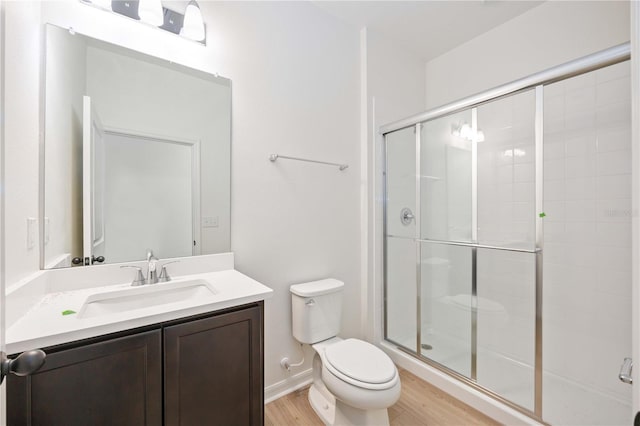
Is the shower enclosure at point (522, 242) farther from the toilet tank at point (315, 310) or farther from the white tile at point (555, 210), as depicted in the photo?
the toilet tank at point (315, 310)

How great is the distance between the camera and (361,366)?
1.41 metres

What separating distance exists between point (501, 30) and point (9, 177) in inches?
119

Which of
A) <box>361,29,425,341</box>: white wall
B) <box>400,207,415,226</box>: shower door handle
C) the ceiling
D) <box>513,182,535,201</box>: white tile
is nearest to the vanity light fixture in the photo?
the ceiling

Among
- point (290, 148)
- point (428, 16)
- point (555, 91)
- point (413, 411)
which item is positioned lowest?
point (413, 411)

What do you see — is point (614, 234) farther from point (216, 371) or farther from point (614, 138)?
point (216, 371)

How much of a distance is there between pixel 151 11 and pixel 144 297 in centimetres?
136

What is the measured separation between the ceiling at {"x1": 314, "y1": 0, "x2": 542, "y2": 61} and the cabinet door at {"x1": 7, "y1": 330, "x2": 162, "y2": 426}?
7.47ft

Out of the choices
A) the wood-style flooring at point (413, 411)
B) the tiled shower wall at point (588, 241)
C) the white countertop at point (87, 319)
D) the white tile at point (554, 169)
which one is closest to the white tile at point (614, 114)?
the tiled shower wall at point (588, 241)

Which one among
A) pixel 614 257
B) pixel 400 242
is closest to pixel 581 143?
pixel 614 257

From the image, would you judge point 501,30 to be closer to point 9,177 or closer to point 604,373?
point 604,373

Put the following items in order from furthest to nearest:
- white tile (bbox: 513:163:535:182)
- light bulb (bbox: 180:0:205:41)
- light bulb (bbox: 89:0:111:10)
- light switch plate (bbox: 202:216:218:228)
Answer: white tile (bbox: 513:163:535:182) < light switch plate (bbox: 202:216:218:228) < light bulb (bbox: 180:0:205:41) < light bulb (bbox: 89:0:111:10)

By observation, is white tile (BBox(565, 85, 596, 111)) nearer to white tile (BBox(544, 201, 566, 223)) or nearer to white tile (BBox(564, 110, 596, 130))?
white tile (BBox(564, 110, 596, 130))

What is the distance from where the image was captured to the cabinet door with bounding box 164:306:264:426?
38.7 inches

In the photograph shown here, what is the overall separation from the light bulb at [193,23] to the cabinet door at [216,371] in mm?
1418
